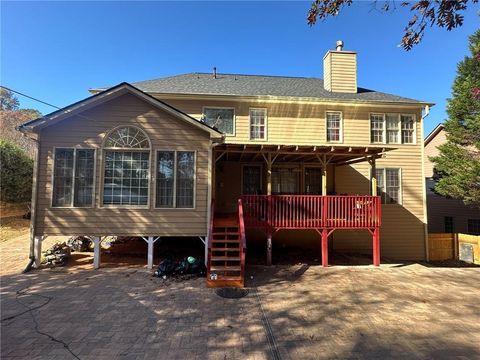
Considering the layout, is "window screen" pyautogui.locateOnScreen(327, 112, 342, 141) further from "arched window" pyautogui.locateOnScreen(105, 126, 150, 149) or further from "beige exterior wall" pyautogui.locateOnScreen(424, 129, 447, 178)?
"beige exterior wall" pyautogui.locateOnScreen(424, 129, 447, 178)

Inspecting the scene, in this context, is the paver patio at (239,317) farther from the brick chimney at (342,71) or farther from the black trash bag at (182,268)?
the brick chimney at (342,71)

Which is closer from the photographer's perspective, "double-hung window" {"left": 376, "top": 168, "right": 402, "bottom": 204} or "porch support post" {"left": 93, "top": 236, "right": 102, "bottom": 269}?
"porch support post" {"left": 93, "top": 236, "right": 102, "bottom": 269}

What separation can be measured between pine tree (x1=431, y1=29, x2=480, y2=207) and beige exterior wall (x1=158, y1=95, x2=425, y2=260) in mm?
1846

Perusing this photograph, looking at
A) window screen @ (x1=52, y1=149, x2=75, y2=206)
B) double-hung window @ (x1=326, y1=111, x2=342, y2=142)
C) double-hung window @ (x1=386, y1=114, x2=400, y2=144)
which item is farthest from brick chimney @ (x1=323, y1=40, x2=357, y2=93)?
window screen @ (x1=52, y1=149, x2=75, y2=206)

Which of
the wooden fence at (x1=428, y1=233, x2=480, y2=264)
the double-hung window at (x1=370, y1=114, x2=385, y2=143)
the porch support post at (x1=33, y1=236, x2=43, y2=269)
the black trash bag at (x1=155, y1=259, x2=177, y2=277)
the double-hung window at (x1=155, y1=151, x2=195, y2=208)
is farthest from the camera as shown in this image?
the wooden fence at (x1=428, y1=233, x2=480, y2=264)

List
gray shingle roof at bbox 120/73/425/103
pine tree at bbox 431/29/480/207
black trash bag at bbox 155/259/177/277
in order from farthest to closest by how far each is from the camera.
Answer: pine tree at bbox 431/29/480/207, gray shingle roof at bbox 120/73/425/103, black trash bag at bbox 155/259/177/277

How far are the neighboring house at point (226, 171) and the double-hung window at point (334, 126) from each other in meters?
0.05

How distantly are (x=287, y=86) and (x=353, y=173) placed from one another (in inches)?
208

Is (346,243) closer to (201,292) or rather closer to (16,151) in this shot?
(201,292)

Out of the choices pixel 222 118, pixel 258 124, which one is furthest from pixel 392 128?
pixel 222 118

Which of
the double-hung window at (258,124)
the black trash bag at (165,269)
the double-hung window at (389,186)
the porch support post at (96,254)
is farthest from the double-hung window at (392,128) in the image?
the porch support post at (96,254)

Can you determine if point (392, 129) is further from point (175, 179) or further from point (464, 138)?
point (175, 179)

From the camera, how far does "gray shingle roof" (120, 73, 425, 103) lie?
40.7 ft

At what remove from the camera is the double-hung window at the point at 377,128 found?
506 inches
